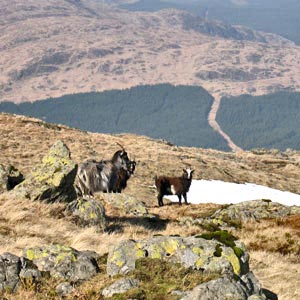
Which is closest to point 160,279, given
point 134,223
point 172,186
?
point 134,223

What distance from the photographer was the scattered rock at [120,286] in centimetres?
809

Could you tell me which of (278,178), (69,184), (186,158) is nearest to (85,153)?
(186,158)

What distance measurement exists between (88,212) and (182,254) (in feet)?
24.7

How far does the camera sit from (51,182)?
58.4 feet

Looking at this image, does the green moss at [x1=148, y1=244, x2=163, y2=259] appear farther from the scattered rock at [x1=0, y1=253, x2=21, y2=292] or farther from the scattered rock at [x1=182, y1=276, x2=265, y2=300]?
the scattered rock at [x1=0, y1=253, x2=21, y2=292]

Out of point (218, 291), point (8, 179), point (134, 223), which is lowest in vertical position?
point (8, 179)

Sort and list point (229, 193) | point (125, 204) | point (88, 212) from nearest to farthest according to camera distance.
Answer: point (88, 212)
point (125, 204)
point (229, 193)

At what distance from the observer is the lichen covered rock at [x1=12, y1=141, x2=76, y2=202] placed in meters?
17.3

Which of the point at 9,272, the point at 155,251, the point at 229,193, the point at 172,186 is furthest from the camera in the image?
the point at 229,193

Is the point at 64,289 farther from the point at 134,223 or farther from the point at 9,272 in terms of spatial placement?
the point at 134,223

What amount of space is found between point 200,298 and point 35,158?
153 ft

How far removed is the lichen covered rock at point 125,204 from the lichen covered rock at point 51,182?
2674 millimetres

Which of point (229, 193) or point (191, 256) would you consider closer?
point (191, 256)

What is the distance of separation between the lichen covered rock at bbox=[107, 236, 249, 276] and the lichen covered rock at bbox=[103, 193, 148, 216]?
11.2 m
